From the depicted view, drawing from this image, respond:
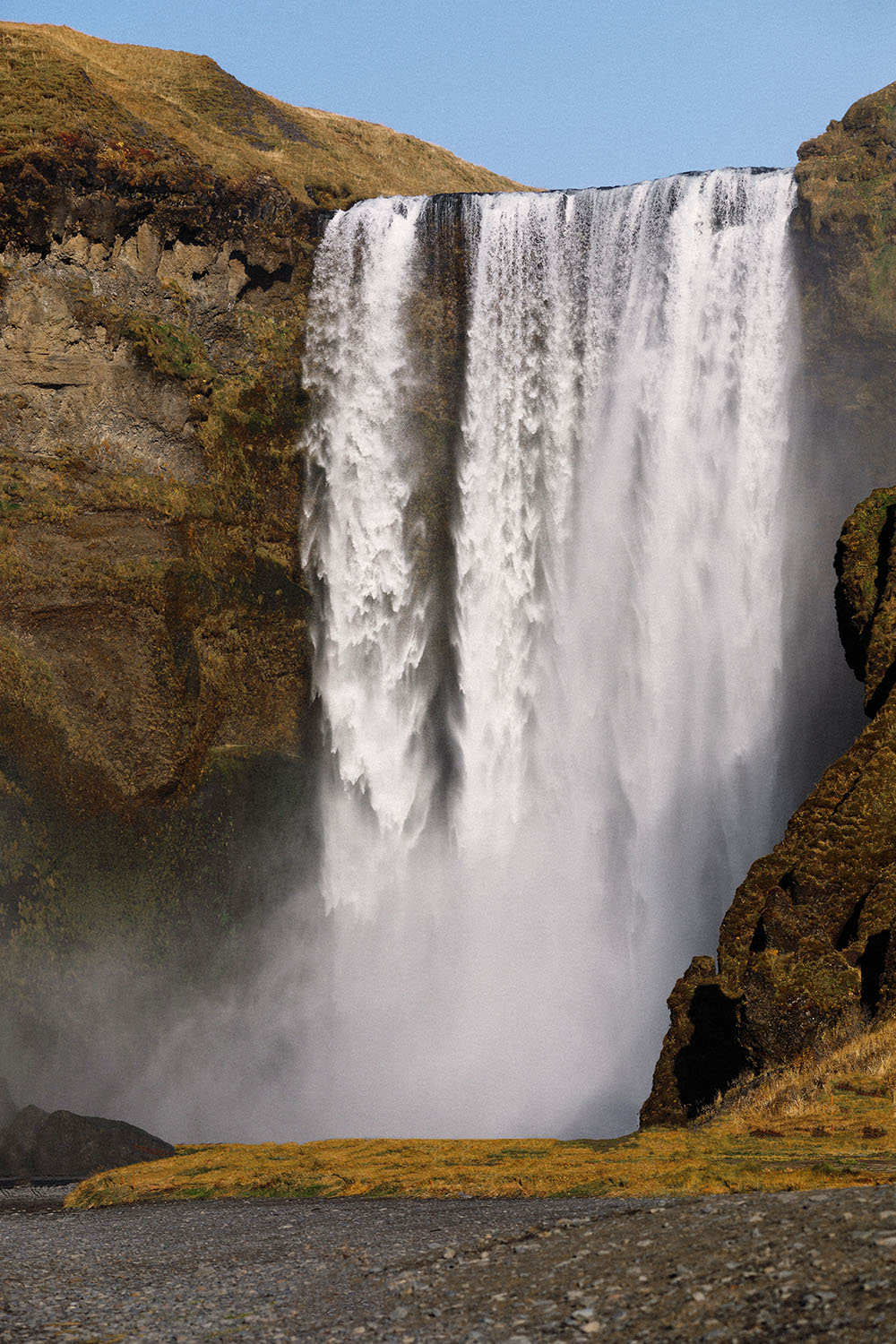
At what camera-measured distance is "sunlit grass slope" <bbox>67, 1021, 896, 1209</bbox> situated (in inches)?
476

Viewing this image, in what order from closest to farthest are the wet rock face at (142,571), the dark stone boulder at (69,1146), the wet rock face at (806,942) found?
the wet rock face at (806,942) → the dark stone boulder at (69,1146) → the wet rock face at (142,571)

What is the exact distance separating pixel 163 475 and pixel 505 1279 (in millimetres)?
31789

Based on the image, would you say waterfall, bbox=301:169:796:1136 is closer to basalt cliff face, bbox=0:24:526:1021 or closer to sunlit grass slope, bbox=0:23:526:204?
basalt cliff face, bbox=0:24:526:1021

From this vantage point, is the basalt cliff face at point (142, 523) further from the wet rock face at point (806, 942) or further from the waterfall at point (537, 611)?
the wet rock face at point (806, 942)

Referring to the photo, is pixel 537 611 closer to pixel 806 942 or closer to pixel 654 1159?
pixel 806 942

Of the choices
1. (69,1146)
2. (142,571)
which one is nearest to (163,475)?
(142,571)

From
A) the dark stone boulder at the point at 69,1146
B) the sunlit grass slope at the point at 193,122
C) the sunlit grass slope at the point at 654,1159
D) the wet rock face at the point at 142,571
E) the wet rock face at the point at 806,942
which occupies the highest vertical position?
the sunlit grass slope at the point at 193,122

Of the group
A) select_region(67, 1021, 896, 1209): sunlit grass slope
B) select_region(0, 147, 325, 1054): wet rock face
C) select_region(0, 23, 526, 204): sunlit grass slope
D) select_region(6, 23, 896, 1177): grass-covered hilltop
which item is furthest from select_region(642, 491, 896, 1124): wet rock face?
select_region(0, 23, 526, 204): sunlit grass slope

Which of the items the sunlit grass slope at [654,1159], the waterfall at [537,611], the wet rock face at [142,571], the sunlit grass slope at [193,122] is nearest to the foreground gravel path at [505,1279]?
the sunlit grass slope at [654,1159]

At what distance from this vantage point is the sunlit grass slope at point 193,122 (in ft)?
122

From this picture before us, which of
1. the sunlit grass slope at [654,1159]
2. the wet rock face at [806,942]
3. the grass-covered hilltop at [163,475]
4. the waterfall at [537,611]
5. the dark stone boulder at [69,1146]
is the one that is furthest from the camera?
the grass-covered hilltop at [163,475]

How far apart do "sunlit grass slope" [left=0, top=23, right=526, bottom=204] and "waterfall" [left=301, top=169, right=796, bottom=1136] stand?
4102 millimetres

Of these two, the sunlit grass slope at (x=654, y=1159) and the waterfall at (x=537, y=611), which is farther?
the waterfall at (x=537, y=611)

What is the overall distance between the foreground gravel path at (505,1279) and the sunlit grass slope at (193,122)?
33.7 metres
